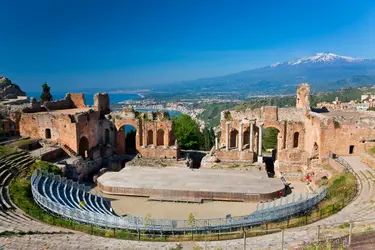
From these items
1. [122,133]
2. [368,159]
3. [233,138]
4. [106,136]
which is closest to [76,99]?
[106,136]

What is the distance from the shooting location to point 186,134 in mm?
45656

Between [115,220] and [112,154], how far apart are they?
1952cm

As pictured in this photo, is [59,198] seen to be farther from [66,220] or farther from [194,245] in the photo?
[194,245]

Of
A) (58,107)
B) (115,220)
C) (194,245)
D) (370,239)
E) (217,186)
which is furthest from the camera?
(58,107)

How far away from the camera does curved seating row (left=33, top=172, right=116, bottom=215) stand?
2239 centimetres

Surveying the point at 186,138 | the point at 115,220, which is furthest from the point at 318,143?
the point at 115,220

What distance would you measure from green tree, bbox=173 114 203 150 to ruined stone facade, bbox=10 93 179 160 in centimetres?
689

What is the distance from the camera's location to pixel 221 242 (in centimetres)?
1733

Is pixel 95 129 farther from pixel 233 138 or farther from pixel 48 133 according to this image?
pixel 233 138

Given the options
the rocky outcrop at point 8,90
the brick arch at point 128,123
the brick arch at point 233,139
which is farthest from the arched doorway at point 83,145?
the rocky outcrop at point 8,90

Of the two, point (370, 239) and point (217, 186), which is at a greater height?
point (370, 239)

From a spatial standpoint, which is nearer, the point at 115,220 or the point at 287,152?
the point at 115,220

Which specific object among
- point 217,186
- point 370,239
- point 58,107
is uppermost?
point 58,107

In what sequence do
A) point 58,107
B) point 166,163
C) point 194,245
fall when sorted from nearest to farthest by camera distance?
point 194,245 < point 166,163 < point 58,107
